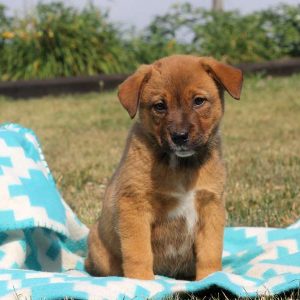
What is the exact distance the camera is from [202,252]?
360 cm

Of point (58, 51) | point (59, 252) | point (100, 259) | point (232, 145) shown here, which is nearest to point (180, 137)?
point (100, 259)

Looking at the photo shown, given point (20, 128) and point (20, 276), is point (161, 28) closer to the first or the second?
point (20, 128)

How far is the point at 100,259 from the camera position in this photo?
3.82 meters

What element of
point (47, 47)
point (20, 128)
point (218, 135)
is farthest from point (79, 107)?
point (218, 135)

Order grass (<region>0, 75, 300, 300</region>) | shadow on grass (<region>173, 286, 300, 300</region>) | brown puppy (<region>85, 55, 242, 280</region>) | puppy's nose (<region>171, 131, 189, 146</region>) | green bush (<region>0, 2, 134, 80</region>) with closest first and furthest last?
shadow on grass (<region>173, 286, 300, 300</region>), puppy's nose (<region>171, 131, 189, 146</region>), brown puppy (<region>85, 55, 242, 280</region>), grass (<region>0, 75, 300, 300</region>), green bush (<region>0, 2, 134, 80</region>)

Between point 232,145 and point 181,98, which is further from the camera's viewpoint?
point 232,145

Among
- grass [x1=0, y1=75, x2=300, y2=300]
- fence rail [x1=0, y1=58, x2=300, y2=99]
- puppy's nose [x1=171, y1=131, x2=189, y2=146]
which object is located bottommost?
fence rail [x1=0, y1=58, x2=300, y2=99]

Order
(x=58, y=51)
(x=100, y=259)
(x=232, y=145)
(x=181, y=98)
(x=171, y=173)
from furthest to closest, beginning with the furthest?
(x=58, y=51)
(x=232, y=145)
(x=100, y=259)
(x=171, y=173)
(x=181, y=98)

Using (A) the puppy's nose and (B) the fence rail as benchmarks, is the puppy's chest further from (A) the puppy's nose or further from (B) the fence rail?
(B) the fence rail

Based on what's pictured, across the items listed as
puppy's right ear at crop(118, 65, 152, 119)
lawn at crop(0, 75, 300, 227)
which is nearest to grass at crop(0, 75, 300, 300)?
lawn at crop(0, 75, 300, 227)

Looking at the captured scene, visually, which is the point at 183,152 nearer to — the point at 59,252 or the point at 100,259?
the point at 100,259

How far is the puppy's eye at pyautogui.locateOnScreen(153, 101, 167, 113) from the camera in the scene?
11.3ft

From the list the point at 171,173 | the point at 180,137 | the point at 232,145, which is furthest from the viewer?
the point at 232,145

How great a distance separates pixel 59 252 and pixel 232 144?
403cm
